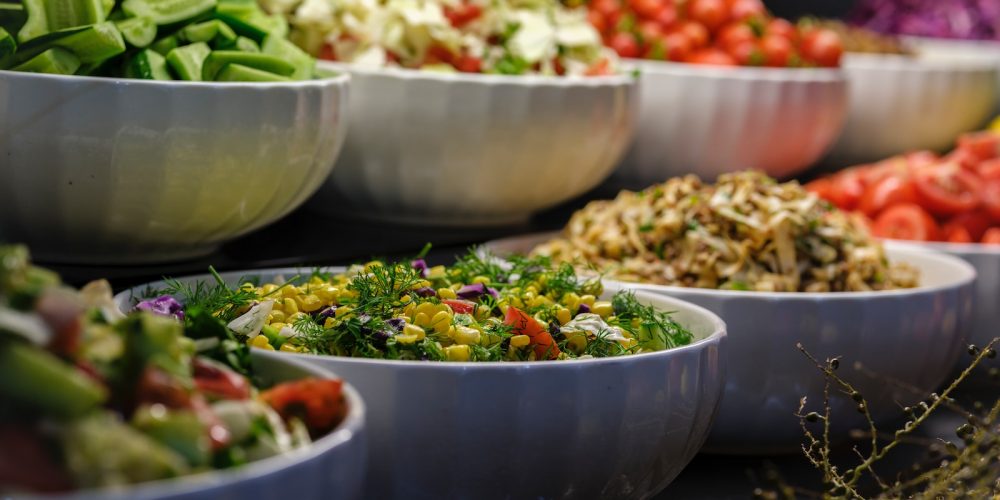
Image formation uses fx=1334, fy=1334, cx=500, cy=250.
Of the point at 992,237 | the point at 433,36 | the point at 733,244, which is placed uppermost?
the point at 433,36

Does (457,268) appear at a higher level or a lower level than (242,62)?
lower

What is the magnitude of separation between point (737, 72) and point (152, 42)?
1.18 m

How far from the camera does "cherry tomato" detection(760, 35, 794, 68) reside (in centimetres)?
237

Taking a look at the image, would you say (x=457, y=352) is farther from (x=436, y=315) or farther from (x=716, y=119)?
(x=716, y=119)

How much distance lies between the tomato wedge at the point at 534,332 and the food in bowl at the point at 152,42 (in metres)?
0.39

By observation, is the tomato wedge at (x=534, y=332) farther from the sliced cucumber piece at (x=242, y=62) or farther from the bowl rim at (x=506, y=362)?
the sliced cucumber piece at (x=242, y=62)

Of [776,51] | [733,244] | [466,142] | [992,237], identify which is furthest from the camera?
[776,51]

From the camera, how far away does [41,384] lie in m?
0.70

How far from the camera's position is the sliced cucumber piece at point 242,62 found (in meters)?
1.35

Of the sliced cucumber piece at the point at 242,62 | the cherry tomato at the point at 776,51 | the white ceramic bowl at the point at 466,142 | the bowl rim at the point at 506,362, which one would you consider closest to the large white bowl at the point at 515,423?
the bowl rim at the point at 506,362

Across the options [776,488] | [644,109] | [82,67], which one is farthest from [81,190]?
[644,109]

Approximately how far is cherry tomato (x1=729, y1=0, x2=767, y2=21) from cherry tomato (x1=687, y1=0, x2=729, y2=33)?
1cm

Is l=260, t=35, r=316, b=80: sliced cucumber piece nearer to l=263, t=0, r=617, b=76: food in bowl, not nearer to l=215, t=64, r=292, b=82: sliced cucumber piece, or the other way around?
l=215, t=64, r=292, b=82: sliced cucumber piece

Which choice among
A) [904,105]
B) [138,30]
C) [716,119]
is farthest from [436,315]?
[904,105]
